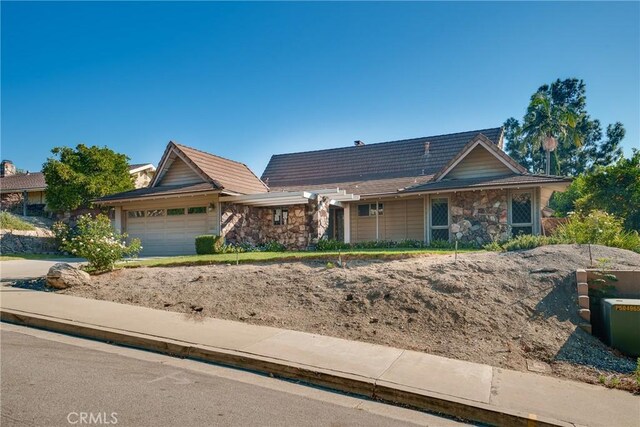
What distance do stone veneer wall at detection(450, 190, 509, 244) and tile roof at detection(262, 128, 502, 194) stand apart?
3747 millimetres

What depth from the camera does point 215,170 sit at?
65.1 ft

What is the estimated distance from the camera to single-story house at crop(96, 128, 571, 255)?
16.1 meters

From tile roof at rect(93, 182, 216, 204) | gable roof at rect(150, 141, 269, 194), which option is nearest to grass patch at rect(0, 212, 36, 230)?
tile roof at rect(93, 182, 216, 204)

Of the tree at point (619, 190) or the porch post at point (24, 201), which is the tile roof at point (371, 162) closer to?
the tree at point (619, 190)

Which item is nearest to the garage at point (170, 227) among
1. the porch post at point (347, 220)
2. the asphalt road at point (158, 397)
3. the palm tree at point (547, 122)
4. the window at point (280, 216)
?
the window at point (280, 216)

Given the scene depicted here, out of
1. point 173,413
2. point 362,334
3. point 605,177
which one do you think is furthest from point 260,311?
point 605,177

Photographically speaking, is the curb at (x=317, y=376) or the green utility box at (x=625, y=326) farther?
the green utility box at (x=625, y=326)

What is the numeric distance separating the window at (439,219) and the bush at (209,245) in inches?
355

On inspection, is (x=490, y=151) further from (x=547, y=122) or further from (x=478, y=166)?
(x=547, y=122)

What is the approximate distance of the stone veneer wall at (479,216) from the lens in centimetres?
1597

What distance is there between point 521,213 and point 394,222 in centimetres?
539

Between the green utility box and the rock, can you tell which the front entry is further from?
the green utility box

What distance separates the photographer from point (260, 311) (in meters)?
7.89

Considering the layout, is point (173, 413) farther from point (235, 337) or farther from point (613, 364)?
point (613, 364)
